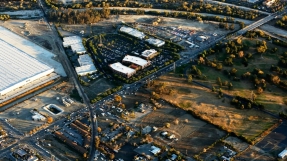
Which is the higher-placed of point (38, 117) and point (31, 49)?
point (31, 49)

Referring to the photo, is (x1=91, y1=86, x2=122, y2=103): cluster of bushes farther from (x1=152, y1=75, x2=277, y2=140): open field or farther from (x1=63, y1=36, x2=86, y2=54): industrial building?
(x1=63, y1=36, x2=86, y2=54): industrial building

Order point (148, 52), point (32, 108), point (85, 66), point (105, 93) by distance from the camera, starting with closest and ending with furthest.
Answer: point (32, 108), point (105, 93), point (85, 66), point (148, 52)

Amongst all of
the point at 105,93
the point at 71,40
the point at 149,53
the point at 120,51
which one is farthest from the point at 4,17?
the point at 105,93

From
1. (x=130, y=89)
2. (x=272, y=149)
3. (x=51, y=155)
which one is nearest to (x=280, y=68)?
(x=272, y=149)

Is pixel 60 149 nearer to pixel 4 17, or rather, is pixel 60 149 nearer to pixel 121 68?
pixel 121 68

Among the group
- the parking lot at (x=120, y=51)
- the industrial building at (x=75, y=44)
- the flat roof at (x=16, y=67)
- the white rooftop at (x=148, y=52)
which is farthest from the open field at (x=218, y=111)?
the flat roof at (x=16, y=67)

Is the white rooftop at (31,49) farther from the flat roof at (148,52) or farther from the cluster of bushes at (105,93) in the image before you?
the flat roof at (148,52)
